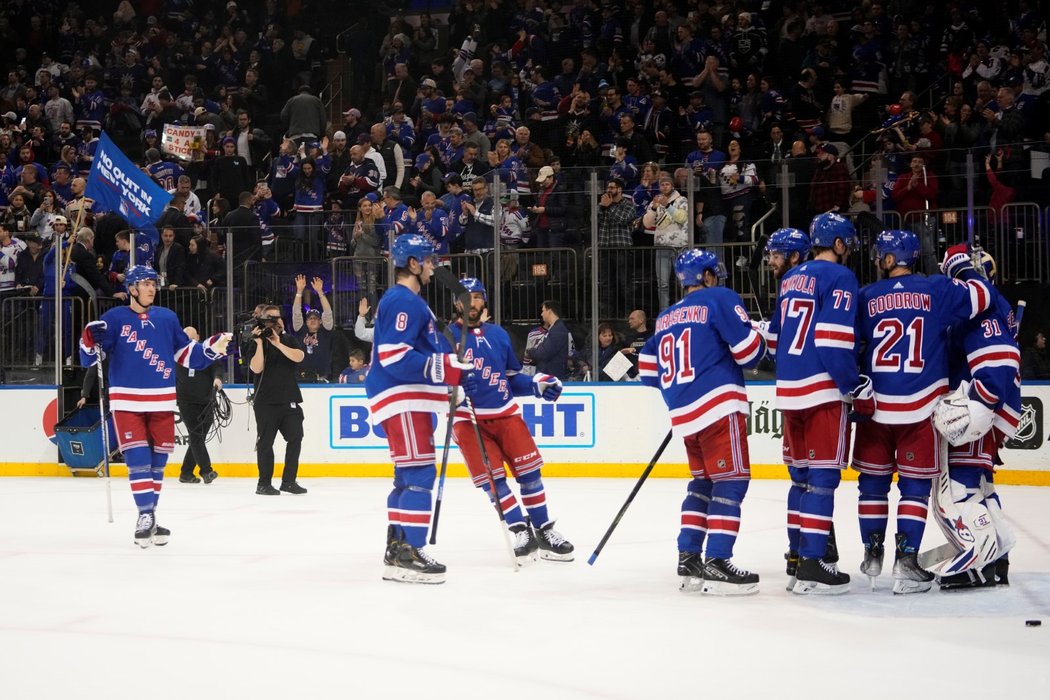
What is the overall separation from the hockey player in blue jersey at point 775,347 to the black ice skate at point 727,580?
9.4 inches

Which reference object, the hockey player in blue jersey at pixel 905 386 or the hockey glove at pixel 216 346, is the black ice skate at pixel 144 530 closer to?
the hockey glove at pixel 216 346

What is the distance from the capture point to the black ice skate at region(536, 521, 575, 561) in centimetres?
684

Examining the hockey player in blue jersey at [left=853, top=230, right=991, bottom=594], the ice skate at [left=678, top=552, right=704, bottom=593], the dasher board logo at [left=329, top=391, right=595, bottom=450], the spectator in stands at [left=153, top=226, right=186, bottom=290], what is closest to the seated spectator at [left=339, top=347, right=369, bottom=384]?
the dasher board logo at [left=329, top=391, right=595, bottom=450]

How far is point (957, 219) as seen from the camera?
37.1ft

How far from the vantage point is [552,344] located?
12.0m

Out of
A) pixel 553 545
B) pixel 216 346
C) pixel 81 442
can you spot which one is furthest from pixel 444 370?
pixel 81 442

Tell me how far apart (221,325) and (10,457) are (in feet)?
9.06

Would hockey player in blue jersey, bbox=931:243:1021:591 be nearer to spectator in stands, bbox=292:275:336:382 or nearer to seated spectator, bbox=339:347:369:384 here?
seated spectator, bbox=339:347:369:384

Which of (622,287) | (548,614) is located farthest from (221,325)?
→ (548,614)

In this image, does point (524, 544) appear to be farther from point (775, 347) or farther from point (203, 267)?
point (203, 267)

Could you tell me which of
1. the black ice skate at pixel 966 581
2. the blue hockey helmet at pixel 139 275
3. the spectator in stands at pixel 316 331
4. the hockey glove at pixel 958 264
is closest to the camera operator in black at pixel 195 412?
the spectator in stands at pixel 316 331

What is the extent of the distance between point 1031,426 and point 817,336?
6259 mm

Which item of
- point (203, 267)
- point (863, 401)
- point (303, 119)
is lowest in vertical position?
point (863, 401)

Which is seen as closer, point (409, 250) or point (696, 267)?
point (696, 267)
